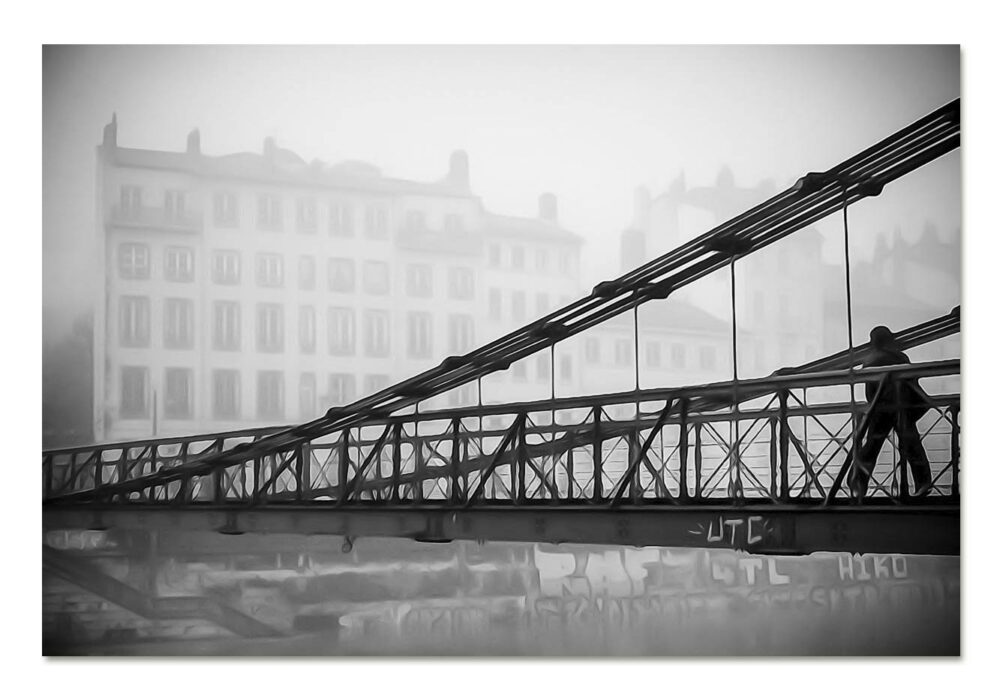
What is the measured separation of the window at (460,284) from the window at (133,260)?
1738 mm

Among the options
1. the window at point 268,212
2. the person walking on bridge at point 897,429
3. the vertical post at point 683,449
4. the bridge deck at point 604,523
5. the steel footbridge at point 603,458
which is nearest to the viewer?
the bridge deck at point 604,523

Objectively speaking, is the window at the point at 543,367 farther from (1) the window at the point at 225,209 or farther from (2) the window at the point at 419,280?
(1) the window at the point at 225,209

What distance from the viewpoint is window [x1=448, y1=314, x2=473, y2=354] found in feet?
25.8

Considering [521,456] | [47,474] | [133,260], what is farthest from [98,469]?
[521,456]

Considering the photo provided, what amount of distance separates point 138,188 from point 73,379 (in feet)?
3.77

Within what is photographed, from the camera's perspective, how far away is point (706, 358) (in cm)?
775

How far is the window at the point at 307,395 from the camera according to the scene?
7828 millimetres

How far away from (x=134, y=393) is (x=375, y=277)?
5.05 feet

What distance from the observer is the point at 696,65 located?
25.4 ft

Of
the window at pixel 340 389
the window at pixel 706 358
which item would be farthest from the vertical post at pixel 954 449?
the window at pixel 340 389
